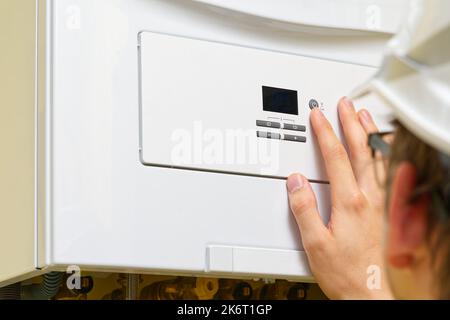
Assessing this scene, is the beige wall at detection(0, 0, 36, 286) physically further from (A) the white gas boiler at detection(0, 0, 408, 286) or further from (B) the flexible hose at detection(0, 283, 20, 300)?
(B) the flexible hose at detection(0, 283, 20, 300)

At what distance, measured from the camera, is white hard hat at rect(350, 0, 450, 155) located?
1.92 feet

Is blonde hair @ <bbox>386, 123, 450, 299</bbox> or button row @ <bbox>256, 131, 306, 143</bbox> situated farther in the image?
button row @ <bbox>256, 131, 306, 143</bbox>

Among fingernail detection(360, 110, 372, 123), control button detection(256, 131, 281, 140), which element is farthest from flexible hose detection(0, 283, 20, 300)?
fingernail detection(360, 110, 372, 123)

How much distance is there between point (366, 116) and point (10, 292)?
545mm

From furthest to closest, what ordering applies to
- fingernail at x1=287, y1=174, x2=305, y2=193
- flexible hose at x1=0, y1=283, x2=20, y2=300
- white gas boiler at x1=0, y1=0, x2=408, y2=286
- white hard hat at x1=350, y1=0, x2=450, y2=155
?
1. flexible hose at x1=0, y1=283, x2=20, y2=300
2. fingernail at x1=287, y1=174, x2=305, y2=193
3. white gas boiler at x1=0, y1=0, x2=408, y2=286
4. white hard hat at x1=350, y1=0, x2=450, y2=155

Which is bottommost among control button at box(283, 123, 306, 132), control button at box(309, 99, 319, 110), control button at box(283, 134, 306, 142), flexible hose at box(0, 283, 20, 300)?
flexible hose at box(0, 283, 20, 300)

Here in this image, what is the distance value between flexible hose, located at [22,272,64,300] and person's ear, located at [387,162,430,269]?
2.24 feet

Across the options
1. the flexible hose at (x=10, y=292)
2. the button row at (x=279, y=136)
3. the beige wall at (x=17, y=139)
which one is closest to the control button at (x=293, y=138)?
the button row at (x=279, y=136)

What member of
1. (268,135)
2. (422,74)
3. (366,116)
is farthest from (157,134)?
(422,74)
